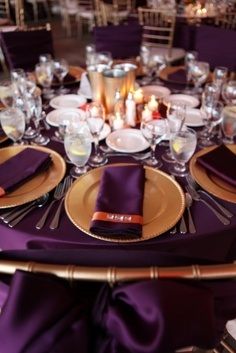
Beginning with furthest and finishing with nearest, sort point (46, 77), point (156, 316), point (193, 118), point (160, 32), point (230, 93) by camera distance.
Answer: point (160, 32)
point (46, 77)
point (230, 93)
point (193, 118)
point (156, 316)

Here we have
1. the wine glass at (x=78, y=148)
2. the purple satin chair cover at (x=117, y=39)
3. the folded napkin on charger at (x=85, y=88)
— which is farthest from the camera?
the purple satin chair cover at (x=117, y=39)

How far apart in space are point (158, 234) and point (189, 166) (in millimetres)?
333

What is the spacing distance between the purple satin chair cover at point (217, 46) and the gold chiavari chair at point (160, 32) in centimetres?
105

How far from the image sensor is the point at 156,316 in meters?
0.50

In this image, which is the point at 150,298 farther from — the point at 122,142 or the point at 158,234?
the point at 122,142

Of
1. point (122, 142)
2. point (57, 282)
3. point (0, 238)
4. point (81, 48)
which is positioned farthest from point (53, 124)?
point (81, 48)

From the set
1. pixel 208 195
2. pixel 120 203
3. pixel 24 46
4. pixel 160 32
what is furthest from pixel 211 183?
pixel 160 32

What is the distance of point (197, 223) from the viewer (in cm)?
87

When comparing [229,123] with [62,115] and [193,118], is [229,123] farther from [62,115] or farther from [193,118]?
[62,115]

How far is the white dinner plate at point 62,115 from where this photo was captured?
4.39 ft

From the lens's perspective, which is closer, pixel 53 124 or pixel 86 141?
pixel 86 141

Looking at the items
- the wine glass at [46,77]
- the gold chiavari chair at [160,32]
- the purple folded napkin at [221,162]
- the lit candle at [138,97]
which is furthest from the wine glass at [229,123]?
the gold chiavari chair at [160,32]

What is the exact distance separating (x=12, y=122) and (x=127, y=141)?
41 centimetres

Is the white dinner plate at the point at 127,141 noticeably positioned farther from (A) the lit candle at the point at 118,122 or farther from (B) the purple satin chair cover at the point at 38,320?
(B) the purple satin chair cover at the point at 38,320
